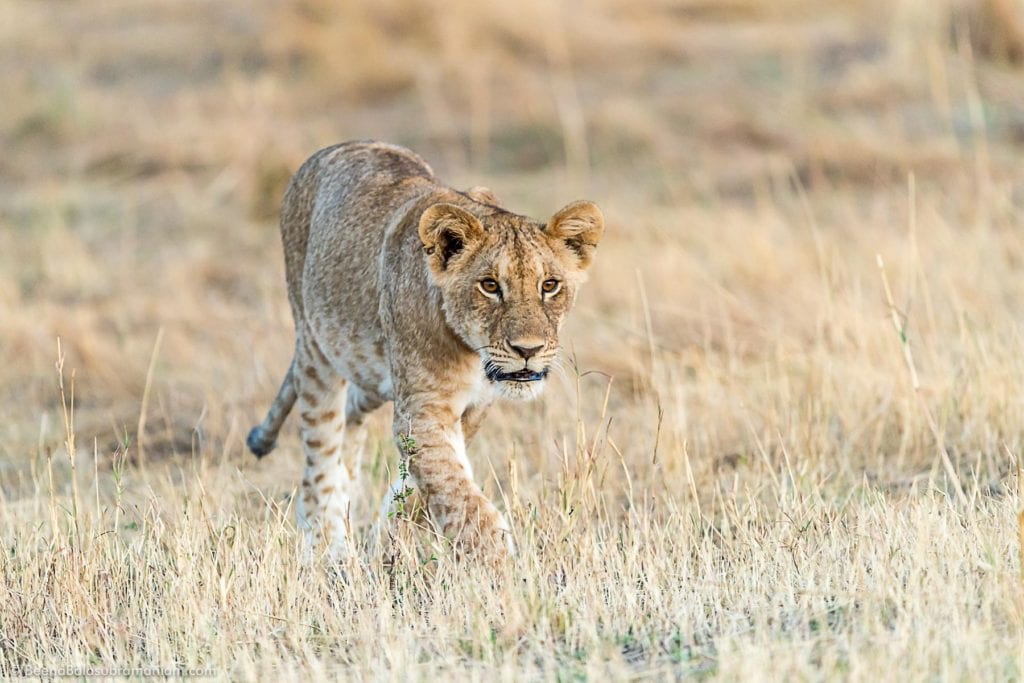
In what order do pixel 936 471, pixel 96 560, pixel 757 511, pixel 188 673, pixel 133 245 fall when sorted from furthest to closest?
1. pixel 133 245
2. pixel 936 471
3. pixel 757 511
4. pixel 96 560
5. pixel 188 673

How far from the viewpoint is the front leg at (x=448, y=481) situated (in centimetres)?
511

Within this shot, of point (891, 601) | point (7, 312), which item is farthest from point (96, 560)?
point (7, 312)

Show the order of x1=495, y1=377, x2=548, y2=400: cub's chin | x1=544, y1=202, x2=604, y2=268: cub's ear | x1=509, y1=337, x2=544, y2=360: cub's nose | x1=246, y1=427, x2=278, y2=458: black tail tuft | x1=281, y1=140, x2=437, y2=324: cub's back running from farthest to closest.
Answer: x1=246, y1=427, x2=278, y2=458: black tail tuft
x1=281, y1=140, x2=437, y2=324: cub's back
x1=544, y1=202, x2=604, y2=268: cub's ear
x1=495, y1=377, x2=548, y2=400: cub's chin
x1=509, y1=337, x2=544, y2=360: cub's nose

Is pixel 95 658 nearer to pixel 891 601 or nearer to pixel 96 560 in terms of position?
pixel 96 560

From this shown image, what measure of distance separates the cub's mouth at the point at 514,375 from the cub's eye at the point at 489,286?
224 mm

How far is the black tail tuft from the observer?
265 inches

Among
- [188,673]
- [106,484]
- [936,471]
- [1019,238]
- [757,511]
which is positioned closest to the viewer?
[188,673]

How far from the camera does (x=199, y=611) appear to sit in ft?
15.7

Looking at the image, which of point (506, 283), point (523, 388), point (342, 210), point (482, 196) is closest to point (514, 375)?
point (523, 388)

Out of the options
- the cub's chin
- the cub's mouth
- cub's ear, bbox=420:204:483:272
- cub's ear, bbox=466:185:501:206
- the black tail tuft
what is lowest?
the black tail tuft

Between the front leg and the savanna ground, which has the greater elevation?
the front leg

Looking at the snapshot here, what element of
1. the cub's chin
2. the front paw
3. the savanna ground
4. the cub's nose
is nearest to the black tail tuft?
the savanna ground

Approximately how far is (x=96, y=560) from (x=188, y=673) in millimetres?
835

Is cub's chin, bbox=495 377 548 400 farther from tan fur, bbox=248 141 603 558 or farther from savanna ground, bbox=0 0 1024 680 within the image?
savanna ground, bbox=0 0 1024 680
